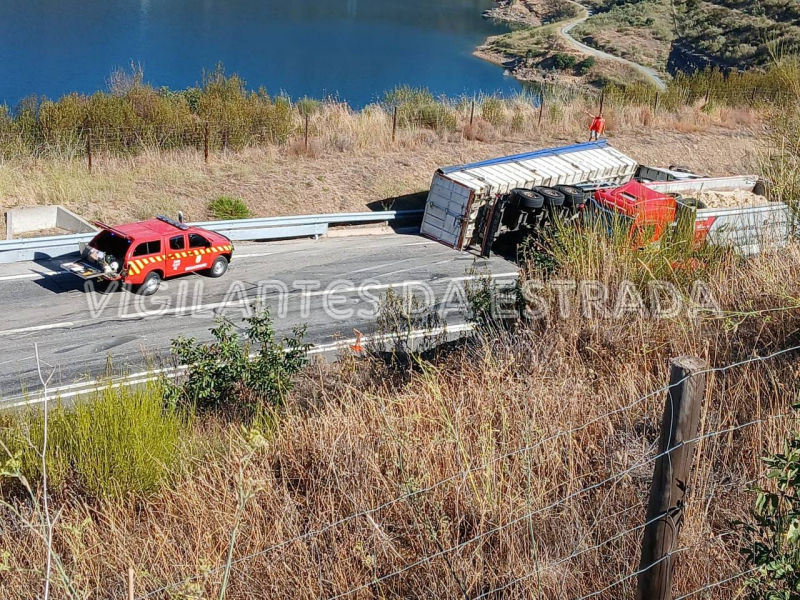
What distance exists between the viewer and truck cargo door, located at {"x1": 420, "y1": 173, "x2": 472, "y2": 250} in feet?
65.9

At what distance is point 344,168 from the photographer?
24641 mm

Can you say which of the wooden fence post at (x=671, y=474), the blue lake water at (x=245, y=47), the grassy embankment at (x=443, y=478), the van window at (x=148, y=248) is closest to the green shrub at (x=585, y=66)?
the blue lake water at (x=245, y=47)

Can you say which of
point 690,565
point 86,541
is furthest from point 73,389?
point 690,565

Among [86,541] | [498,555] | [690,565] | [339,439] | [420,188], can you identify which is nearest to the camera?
[690,565]

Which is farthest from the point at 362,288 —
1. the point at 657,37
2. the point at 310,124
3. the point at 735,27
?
the point at 657,37

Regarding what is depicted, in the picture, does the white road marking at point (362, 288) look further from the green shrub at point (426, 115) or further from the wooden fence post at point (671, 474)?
the wooden fence post at point (671, 474)

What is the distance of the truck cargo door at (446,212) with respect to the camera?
20078 mm

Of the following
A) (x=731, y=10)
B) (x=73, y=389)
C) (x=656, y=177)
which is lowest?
(x=73, y=389)

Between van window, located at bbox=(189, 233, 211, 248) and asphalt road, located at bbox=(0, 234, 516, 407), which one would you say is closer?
asphalt road, located at bbox=(0, 234, 516, 407)

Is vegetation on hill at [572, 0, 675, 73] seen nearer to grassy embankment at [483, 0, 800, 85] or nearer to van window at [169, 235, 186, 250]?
grassy embankment at [483, 0, 800, 85]

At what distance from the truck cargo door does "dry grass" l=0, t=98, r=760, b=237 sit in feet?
9.62

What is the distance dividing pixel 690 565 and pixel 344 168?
69.5 feet

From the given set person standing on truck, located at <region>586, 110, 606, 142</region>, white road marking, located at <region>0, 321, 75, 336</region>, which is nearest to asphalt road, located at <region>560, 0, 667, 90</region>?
person standing on truck, located at <region>586, 110, 606, 142</region>

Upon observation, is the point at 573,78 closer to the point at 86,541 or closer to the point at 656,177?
the point at 656,177
